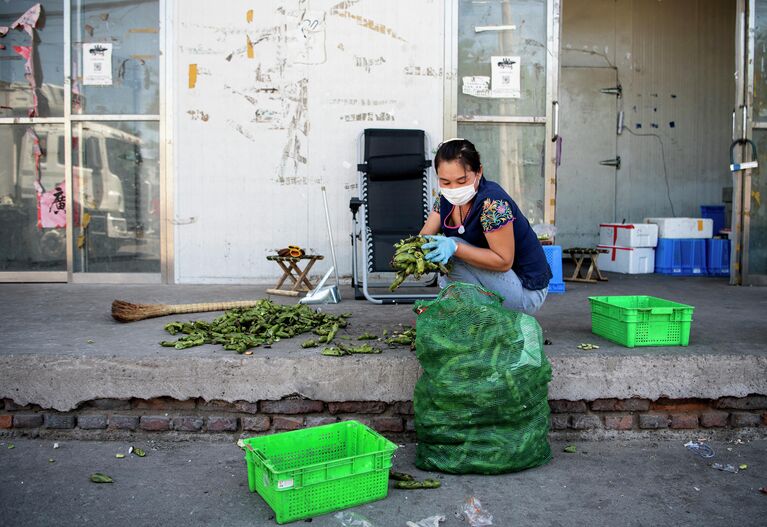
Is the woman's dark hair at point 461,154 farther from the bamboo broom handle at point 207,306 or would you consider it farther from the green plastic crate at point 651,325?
the bamboo broom handle at point 207,306

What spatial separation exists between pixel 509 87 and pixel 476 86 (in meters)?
0.31

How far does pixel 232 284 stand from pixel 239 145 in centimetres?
123

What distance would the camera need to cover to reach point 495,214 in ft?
10.0

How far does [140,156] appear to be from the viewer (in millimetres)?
5898

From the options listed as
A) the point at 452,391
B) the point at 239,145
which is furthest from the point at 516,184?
the point at 452,391

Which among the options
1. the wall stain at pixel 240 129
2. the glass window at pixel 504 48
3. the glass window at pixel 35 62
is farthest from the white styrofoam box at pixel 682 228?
the glass window at pixel 35 62

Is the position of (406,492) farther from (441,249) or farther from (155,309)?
(155,309)

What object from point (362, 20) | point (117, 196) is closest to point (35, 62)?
point (117, 196)

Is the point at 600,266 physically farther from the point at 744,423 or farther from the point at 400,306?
the point at 744,423

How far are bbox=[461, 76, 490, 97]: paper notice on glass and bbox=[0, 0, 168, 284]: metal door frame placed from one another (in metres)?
2.63

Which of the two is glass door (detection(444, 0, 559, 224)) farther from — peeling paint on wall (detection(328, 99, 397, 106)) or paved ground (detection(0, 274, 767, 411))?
paved ground (detection(0, 274, 767, 411))

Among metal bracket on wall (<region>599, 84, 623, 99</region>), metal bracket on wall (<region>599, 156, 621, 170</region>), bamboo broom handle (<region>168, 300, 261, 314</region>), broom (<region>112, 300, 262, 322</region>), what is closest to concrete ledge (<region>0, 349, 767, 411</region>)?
broom (<region>112, 300, 262, 322</region>)

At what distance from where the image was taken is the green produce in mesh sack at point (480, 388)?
2.66 m

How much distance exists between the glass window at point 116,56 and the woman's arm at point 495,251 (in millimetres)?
3878
